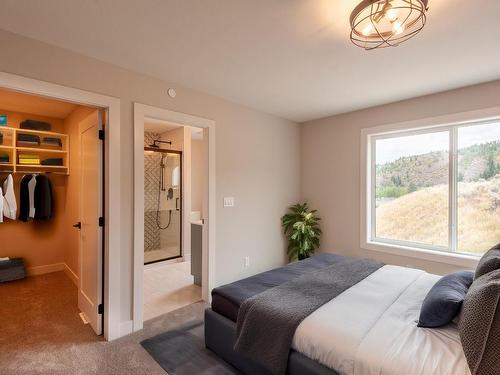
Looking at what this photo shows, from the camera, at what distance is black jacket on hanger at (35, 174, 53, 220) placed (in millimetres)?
4000

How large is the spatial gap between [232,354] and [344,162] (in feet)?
9.94

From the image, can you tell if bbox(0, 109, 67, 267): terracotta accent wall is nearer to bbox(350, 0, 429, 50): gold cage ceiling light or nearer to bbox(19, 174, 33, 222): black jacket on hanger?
bbox(19, 174, 33, 222): black jacket on hanger

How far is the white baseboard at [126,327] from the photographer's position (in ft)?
8.10

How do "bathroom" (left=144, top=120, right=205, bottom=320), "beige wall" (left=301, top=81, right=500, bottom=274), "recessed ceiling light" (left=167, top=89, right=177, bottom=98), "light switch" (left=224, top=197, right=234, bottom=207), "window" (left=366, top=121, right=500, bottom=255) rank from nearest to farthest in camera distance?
"recessed ceiling light" (left=167, top=89, right=177, bottom=98)
"window" (left=366, top=121, right=500, bottom=255)
"beige wall" (left=301, top=81, right=500, bottom=274)
"light switch" (left=224, top=197, right=234, bottom=207)
"bathroom" (left=144, top=120, right=205, bottom=320)

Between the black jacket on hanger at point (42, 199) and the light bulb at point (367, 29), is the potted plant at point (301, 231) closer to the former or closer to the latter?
the light bulb at point (367, 29)

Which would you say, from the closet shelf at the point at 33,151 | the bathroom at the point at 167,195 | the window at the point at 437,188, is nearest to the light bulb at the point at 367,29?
the window at the point at 437,188

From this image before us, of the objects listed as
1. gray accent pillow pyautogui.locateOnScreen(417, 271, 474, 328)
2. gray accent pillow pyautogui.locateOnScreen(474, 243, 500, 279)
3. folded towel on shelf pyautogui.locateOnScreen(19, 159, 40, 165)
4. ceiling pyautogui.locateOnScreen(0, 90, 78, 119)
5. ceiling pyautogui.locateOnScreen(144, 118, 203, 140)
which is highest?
ceiling pyautogui.locateOnScreen(144, 118, 203, 140)

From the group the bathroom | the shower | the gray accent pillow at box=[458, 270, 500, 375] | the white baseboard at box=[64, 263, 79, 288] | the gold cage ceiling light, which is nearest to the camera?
Result: the gray accent pillow at box=[458, 270, 500, 375]

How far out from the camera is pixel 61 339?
7.82 ft

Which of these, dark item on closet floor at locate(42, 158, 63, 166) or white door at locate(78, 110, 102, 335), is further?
dark item on closet floor at locate(42, 158, 63, 166)

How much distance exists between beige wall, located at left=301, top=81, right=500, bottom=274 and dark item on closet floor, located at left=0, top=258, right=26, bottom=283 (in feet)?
14.7

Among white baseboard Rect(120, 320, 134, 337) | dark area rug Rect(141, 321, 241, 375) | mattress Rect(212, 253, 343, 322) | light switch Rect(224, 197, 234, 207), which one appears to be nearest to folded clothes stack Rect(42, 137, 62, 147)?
light switch Rect(224, 197, 234, 207)

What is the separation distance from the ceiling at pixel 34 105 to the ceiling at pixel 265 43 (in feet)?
5.78

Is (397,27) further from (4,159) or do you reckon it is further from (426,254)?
(4,159)
